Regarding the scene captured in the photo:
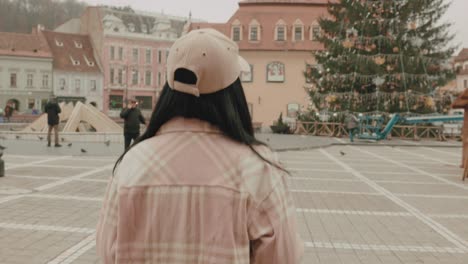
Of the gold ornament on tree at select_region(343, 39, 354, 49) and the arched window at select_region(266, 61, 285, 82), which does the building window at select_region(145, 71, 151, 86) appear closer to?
the arched window at select_region(266, 61, 285, 82)

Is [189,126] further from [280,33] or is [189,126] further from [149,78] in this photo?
[149,78]

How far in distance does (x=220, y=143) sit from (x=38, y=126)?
28531 millimetres

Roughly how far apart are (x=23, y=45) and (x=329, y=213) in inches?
2409

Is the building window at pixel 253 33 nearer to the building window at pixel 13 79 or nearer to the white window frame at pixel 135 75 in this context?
the white window frame at pixel 135 75

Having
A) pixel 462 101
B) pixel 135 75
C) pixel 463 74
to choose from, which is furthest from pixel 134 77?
pixel 462 101

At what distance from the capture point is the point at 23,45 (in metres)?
62.3

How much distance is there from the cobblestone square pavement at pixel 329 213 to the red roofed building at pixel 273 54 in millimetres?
34741

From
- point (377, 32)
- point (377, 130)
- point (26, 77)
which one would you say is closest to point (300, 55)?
point (377, 32)

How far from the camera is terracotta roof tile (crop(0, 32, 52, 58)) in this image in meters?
61.1

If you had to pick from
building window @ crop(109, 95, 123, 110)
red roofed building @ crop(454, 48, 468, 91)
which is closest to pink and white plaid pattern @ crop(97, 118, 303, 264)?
building window @ crop(109, 95, 123, 110)

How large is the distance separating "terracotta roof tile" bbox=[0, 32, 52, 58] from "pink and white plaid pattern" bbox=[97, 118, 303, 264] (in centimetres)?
6440

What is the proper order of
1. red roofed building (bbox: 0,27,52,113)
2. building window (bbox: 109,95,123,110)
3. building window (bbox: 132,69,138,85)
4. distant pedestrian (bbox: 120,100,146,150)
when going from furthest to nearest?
building window (bbox: 132,69,138,85), building window (bbox: 109,95,123,110), red roofed building (bbox: 0,27,52,113), distant pedestrian (bbox: 120,100,146,150)

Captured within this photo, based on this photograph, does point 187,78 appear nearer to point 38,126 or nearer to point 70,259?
point 70,259

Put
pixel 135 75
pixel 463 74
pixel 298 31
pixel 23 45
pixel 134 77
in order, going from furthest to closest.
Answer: pixel 463 74 → pixel 135 75 → pixel 134 77 → pixel 23 45 → pixel 298 31
